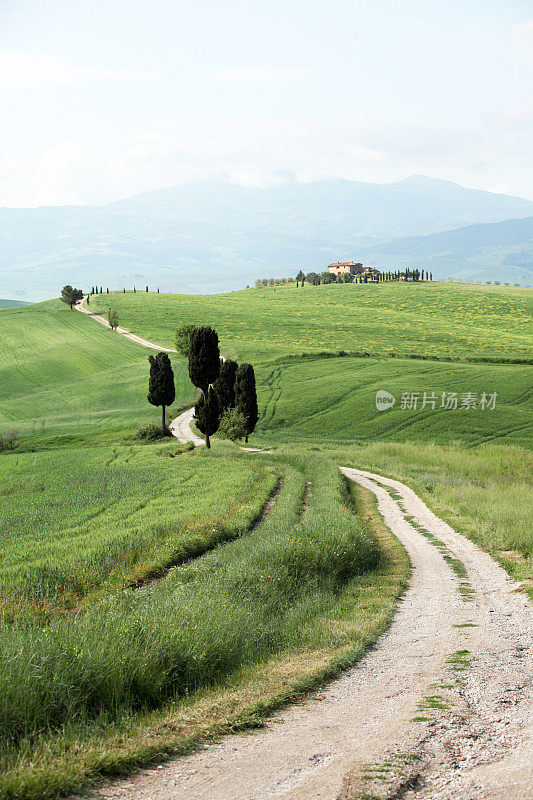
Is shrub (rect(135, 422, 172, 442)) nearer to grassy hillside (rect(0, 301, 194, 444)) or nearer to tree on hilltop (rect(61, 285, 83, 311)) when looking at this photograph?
grassy hillside (rect(0, 301, 194, 444))

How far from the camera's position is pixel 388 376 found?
84.4m

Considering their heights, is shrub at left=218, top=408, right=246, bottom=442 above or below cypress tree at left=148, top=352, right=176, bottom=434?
below

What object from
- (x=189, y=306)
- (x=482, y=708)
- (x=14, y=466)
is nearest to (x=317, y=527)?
(x=482, y=708)

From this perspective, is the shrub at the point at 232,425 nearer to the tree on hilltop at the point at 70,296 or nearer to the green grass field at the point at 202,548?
the green grass field at the point at 202,548

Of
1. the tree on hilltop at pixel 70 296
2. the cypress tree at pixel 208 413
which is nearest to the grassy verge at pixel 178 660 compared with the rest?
the cypress tree at pixel 208 413

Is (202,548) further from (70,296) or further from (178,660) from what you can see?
(70,296)

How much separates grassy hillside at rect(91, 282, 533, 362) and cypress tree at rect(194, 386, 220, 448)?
43346 millimetres

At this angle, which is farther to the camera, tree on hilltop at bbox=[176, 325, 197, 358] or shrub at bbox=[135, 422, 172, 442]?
tree on hilltop at bbox=[176, 325, 197, 358]

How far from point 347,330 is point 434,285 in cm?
7957

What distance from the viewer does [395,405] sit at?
7325 cm

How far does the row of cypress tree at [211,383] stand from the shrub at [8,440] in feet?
43.9

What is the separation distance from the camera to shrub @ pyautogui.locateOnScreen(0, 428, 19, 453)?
194 ft

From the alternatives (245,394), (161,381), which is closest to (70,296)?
(161,381)

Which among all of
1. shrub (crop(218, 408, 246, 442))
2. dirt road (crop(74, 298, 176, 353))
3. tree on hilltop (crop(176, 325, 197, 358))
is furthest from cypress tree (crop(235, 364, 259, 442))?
dirt road (crop(74, 298, 176, 353))
